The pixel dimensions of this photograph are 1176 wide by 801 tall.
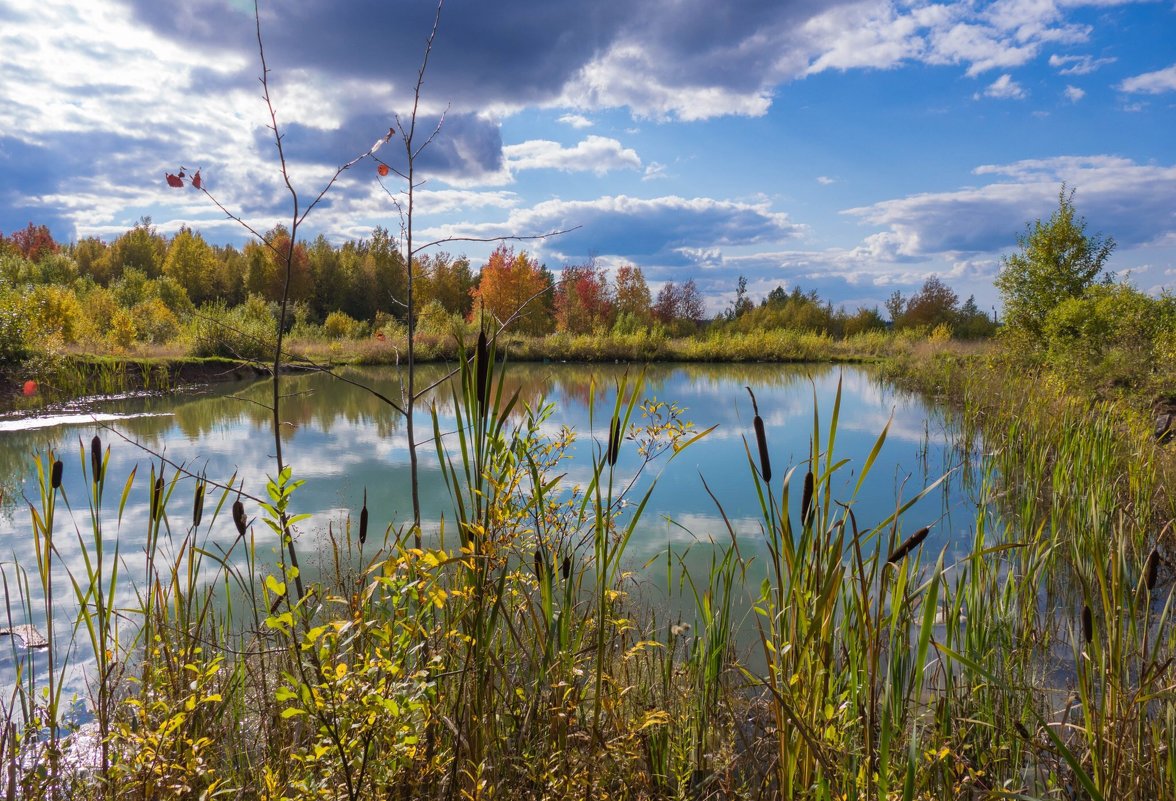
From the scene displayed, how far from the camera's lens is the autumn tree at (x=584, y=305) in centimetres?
2848

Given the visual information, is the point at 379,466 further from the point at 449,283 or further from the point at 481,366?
the point at 449,283

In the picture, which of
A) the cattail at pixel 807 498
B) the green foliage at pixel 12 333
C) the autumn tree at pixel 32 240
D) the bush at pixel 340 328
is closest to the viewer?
the cattail at pixel 807 498

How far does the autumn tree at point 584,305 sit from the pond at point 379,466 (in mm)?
14494

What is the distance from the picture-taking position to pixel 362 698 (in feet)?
3.18

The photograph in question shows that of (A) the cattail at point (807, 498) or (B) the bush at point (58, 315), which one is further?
(B) the bush at point (58, 315)

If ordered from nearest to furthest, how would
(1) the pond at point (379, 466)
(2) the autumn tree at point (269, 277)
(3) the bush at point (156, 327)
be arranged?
(1) the pond at point (379, 466)
(3) the bush at point (156, 327)
(2) the autumn tree at point (269, 277)

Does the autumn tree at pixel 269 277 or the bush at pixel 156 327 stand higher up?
the autumn tree at pixel 269 277

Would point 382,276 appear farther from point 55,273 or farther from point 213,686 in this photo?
point 213,686

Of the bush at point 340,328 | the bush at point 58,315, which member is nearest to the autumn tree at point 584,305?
the bush at point 340,328

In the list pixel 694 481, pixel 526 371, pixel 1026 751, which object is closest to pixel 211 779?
pixel 1026 751

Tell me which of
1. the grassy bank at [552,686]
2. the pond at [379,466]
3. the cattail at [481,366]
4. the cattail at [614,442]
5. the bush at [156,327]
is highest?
the bush at [156,327]

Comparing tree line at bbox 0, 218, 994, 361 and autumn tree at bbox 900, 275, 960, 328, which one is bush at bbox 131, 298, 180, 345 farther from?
autumn tree at bbox 900, 275, 960, 328

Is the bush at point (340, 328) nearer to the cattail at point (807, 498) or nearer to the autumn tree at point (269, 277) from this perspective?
the autumn tree at point (269, 277)

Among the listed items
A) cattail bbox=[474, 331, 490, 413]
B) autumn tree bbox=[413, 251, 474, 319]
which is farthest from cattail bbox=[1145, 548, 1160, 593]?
autumn tree bbox=[413, 251, 474, 319]
